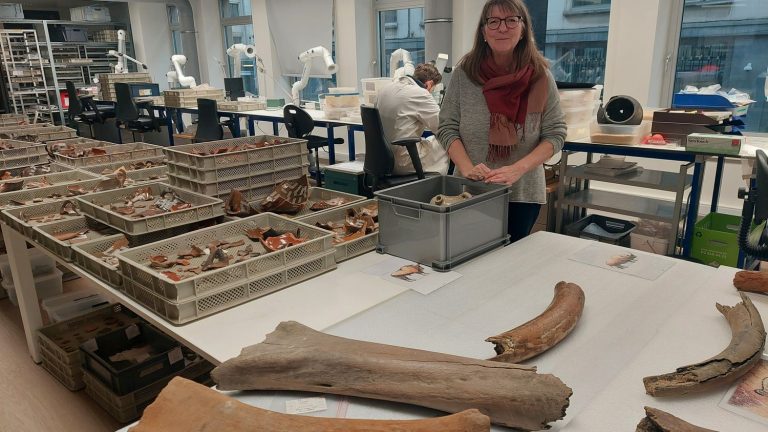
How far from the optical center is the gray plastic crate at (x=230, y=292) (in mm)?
1271

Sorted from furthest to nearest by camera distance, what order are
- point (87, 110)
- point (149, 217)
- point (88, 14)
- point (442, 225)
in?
point (88, 14)
point (87, 110)
point (149, 217)
point (442, 225)

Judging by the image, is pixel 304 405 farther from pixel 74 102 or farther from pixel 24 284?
pixel 74 102

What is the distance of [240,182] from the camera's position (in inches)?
91.7

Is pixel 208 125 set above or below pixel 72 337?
above

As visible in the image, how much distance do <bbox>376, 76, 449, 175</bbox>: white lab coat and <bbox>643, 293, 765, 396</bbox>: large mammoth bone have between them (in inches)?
96.8

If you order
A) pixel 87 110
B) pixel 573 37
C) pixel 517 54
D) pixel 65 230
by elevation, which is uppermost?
pixel 573 37

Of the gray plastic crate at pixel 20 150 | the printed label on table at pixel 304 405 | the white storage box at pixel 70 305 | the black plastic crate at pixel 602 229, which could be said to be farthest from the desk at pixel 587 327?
the gray plastic crate at pixel 20 150

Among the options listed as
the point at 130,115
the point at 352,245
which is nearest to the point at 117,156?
the point at 352,245

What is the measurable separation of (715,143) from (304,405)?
273cm

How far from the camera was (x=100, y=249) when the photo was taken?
1830 millimetres

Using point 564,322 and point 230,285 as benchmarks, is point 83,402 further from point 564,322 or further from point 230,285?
point 564,322

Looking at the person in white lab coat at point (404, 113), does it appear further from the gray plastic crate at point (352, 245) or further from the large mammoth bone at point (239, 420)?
the large mammoth bone at point (239, 420)

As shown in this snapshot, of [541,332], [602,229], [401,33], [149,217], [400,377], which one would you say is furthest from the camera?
[401,33]

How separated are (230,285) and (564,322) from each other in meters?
0.79
